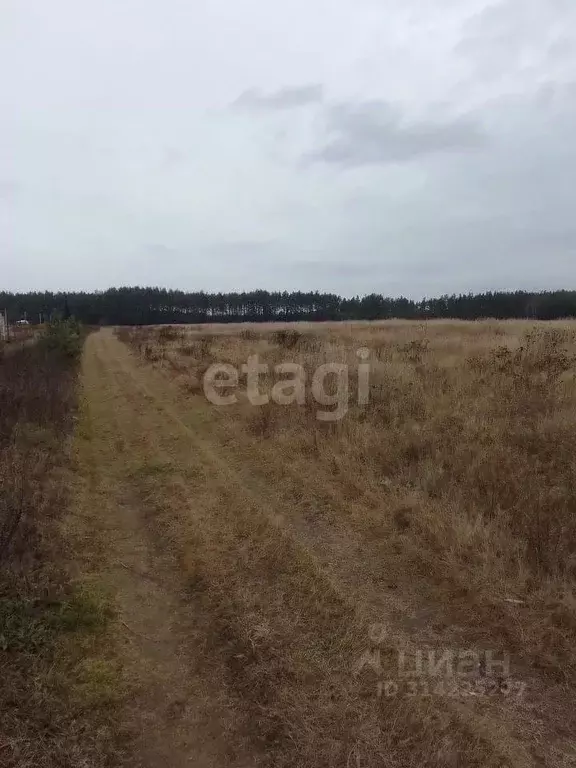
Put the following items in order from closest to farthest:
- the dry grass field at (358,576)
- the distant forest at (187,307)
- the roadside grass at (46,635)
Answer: the roadside grass at (46,635) < the dry grass field at (358,576) < the distant forest at (187,307)

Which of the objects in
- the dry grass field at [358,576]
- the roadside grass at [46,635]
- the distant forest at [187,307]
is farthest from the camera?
the distant forest at [187,307]

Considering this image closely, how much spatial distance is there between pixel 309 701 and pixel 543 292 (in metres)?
73.9

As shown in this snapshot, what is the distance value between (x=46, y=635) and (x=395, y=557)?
3.17m

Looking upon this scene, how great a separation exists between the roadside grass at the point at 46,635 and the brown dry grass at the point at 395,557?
2.83 feet

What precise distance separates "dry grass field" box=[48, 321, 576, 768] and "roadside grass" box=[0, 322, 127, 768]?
22 centimetres

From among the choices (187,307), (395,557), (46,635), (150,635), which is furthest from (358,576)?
(187,307)

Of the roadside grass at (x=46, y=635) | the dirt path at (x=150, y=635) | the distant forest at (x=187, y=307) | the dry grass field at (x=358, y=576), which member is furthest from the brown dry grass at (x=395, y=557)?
the distant forest at (x=187, y=307)

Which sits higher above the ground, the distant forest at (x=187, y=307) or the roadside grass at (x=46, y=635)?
the distant forest at (x=187, y=307)

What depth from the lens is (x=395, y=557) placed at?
497cm

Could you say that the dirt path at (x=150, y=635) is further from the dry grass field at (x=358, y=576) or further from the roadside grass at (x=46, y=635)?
the roadside grass at (x=46, y=635)

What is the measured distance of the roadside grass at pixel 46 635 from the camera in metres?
2.83

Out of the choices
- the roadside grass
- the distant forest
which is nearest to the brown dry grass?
the roadside grass

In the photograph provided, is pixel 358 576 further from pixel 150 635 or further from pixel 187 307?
pixel 187 307

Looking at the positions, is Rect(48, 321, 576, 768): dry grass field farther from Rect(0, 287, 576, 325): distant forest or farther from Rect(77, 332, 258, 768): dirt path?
Rect(0, 287, 576, 325): distant forest
